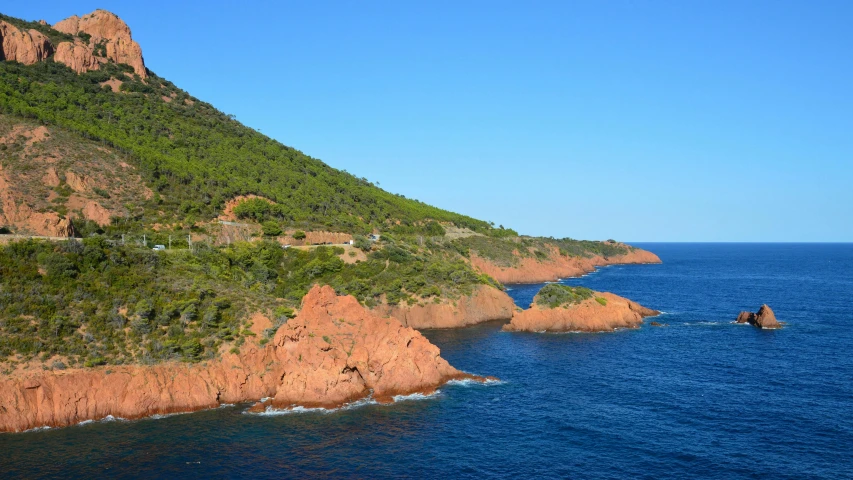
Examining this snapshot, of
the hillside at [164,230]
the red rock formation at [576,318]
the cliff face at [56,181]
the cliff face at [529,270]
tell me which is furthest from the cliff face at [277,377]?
the cliff face at [529,270]

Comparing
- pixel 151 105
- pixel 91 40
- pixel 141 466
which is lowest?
pixel 141 466

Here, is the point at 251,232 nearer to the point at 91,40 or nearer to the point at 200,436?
the point at 200,436

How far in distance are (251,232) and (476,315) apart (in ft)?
138

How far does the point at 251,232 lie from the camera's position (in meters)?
108

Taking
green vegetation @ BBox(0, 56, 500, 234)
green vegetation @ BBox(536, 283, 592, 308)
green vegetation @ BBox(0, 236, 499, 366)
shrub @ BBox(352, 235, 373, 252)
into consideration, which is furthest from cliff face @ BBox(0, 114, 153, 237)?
green vegetation @ BBox(536, 283, 592, 308)

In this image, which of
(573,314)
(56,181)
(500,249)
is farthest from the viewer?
(500,249)

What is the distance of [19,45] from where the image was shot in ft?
419

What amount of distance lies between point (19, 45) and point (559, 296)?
395ft

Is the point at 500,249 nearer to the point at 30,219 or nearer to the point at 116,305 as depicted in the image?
the point at 30,219

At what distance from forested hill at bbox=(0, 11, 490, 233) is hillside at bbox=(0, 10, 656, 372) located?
0.52 metres

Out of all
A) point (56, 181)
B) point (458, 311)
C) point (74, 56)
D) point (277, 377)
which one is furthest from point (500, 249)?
point (277, 377)

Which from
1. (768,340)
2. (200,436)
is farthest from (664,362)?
(200,436)

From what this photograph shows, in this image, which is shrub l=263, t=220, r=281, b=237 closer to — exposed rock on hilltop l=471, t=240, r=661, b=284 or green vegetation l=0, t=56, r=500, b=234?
green vegetation l=0, t=56, r=500, b=234

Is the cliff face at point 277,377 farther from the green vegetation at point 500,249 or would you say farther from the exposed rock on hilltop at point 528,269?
the exposed rock on hilltop at point 528,269
